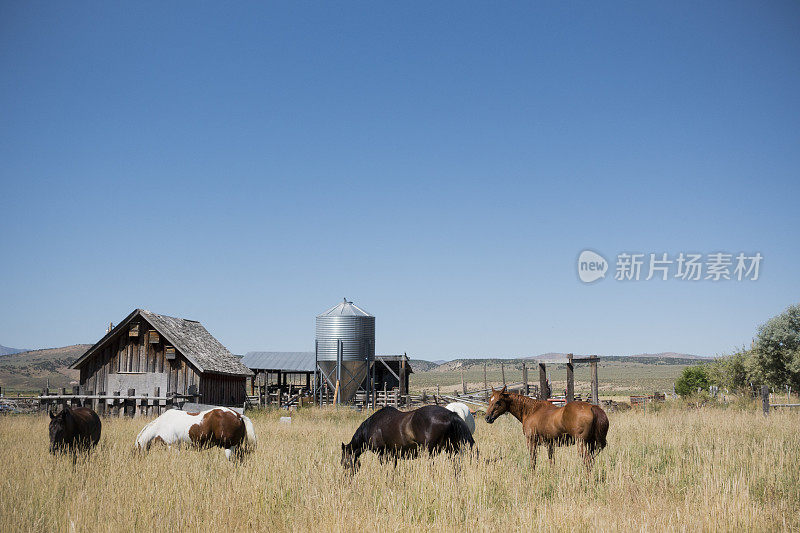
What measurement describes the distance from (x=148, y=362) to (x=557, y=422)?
21.4 m

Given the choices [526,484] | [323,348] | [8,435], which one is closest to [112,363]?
[8,435]

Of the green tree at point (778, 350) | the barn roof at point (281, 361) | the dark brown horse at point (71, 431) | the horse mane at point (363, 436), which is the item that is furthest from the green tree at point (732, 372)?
the dark brown horse at point (71, 431)

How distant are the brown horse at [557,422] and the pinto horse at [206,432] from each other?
4.99 metres

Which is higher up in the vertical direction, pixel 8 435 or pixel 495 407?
pixel 495 407

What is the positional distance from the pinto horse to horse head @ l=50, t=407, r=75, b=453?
1284 millimetres

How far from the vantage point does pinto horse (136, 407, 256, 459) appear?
38.0 ft

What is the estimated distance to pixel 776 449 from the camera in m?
11.5

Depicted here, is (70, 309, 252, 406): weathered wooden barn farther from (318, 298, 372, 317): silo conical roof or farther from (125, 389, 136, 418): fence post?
(318, 298, 372, 317): silo conical roof

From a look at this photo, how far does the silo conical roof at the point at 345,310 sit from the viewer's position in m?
39.7

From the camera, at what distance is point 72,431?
11.6 meters

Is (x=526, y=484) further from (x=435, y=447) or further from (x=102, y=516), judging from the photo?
(x=102, y=516)

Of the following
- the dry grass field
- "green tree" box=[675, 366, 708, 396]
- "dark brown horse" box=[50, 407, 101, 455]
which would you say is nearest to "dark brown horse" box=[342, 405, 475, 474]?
the dry grass field

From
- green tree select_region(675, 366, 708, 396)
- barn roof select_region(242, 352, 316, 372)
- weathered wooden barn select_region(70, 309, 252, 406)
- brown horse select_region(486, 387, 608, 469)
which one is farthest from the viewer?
barn roof select_region(242, 352, 316, 372)

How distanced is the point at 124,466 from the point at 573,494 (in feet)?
22.9
